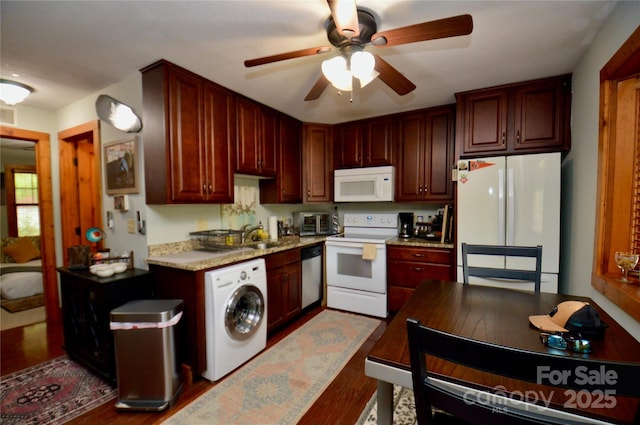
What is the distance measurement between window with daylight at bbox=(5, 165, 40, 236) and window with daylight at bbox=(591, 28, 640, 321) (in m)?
7.53

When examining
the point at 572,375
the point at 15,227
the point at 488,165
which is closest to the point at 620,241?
the point at 488,165

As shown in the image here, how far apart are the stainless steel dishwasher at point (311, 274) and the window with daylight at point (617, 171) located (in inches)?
92.3

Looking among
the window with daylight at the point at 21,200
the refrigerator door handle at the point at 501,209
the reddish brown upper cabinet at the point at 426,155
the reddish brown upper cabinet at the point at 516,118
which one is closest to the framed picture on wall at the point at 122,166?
the reddish brown upper cabinet at the point at 426,155

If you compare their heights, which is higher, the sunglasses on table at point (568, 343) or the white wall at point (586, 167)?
the white wall at point (586, 167)

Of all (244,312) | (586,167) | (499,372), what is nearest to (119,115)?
(244,312)

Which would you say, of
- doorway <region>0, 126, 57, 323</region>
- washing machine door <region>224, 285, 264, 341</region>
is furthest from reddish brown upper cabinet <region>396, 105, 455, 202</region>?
doorway <region>0, 126, 57, 323</region>

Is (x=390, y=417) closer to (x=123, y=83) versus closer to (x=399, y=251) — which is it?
(x=399, y=251)

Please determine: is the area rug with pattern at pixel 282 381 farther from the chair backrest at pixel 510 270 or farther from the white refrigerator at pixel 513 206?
the white refrigerator at pixel 513 206

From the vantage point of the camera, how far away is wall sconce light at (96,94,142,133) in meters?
2.20

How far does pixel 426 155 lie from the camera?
10.3 feet

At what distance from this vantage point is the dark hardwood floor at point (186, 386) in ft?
5.52

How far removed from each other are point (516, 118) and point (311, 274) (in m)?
2.56

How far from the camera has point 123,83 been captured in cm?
236

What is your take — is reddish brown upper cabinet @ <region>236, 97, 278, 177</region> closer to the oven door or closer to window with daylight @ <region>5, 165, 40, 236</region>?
the oven door
